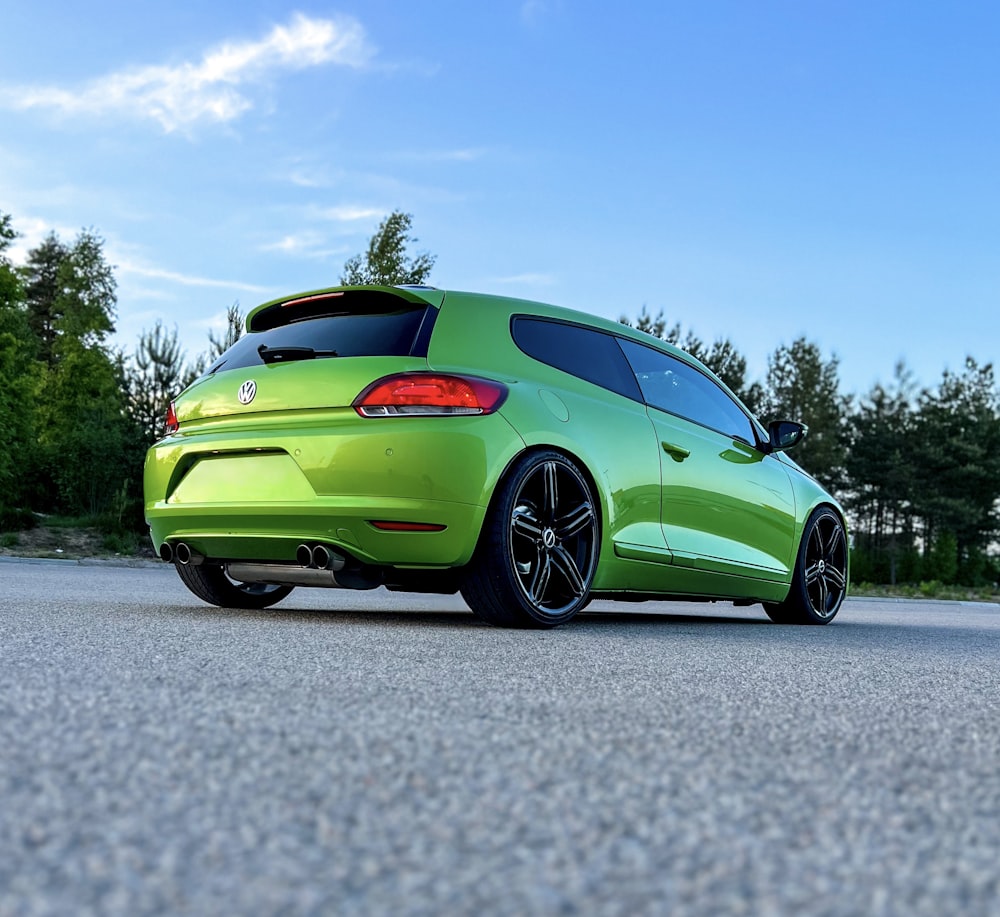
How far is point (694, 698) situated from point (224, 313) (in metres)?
22.2

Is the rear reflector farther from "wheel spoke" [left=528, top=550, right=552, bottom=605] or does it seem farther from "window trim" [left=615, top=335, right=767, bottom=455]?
"window trim" [left=615, top=335, right=767, bottom=455]

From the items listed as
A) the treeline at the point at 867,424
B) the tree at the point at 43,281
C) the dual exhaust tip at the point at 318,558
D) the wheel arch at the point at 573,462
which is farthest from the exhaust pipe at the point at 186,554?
the tree at the point at 43,281

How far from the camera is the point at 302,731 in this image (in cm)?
237

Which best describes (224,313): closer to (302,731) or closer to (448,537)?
(448,537)

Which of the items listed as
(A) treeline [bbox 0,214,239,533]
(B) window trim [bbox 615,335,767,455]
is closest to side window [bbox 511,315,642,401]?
(B) window trim [bbox 615,335,767,455]

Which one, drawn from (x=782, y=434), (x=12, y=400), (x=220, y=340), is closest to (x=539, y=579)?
(x=782, y=434)

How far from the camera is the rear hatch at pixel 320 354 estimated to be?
5.25m

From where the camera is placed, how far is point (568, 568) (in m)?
5.52

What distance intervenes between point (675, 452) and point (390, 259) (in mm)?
20785

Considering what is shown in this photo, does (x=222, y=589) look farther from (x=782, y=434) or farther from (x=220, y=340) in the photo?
(x=220, y=340)

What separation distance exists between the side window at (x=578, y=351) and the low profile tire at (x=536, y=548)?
0.63 m

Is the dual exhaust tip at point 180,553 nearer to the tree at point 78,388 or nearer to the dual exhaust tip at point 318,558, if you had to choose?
the dual exhaust tip at point 318,558

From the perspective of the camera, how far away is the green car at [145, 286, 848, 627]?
5.05 metres

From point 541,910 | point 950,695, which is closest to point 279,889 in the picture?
point 541,910
